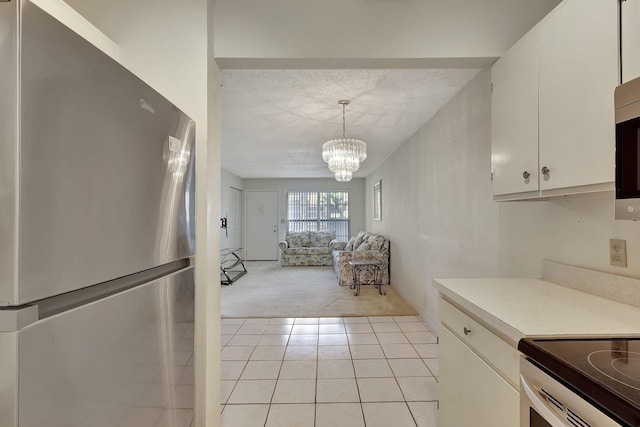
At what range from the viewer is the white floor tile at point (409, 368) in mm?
2357

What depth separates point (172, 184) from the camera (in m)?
1.03

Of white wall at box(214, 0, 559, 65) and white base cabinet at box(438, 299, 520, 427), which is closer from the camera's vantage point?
white base cabinet at box(438, 299, 520, 427)

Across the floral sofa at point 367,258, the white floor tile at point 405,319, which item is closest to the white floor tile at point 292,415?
the white floor tile at point 405,319

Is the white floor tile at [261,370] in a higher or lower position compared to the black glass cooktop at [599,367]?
lower

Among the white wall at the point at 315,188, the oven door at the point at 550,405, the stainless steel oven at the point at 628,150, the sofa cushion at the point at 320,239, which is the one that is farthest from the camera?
the white wall at the point at 315,188

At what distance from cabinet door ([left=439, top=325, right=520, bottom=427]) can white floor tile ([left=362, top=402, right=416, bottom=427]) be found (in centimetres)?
42

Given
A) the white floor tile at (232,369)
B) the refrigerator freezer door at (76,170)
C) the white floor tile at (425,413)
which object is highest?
the refrigerator freezer door at (76,170)

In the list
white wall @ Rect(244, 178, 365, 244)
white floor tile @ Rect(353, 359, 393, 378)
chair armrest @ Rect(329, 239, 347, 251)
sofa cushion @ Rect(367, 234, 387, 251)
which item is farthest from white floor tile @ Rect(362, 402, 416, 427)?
white wall @ Rect(244, 178, 365, 244)

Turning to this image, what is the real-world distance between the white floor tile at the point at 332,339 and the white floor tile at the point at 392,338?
0.35 metres

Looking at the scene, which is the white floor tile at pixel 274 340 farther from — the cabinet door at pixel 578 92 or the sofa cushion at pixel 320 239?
the sofa cushion at pixel 320 239

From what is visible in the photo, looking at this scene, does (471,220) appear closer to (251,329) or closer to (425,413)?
(425,413)

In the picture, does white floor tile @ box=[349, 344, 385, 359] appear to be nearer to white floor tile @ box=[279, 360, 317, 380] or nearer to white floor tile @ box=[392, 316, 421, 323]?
white floor tile @ box=[279, 360, 317, 380]

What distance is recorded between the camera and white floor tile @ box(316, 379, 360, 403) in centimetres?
206

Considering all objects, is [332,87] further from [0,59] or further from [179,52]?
[0,59]
